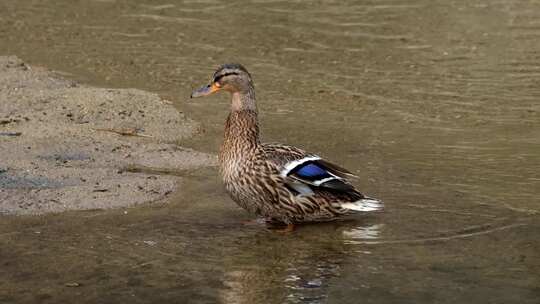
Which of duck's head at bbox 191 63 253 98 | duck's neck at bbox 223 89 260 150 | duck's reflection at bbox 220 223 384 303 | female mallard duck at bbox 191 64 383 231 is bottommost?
duck's reflection at bbox 220 223 384 303

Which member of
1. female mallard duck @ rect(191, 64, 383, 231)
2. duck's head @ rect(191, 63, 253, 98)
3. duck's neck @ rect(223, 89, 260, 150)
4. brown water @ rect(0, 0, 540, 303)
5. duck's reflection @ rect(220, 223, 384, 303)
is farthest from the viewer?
duck's head @ rect(191, 63, 253, 98)

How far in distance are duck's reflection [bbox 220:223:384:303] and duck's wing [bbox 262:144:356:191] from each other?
0.33 m

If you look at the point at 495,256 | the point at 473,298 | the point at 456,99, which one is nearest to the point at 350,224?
the point at 495,256

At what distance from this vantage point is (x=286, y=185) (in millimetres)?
8125

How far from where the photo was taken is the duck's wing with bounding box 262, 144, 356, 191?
26.6ft

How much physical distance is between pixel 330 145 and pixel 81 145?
2.20 meters

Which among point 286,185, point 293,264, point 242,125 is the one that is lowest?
point 293,264

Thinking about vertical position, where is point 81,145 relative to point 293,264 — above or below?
above

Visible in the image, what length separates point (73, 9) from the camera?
51.2 ft

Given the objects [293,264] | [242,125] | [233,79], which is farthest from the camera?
[233,79]

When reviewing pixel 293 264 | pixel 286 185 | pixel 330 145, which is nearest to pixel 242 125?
pixel 286 185

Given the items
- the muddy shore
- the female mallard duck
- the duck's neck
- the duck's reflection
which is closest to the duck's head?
the duck's neck

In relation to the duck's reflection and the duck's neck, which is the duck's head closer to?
the duck's neck

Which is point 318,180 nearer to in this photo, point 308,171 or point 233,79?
point 308,171
